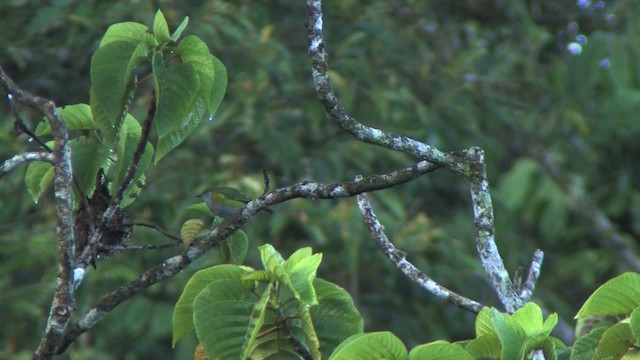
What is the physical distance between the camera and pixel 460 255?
4871 mm

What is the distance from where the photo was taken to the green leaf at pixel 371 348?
1.03m

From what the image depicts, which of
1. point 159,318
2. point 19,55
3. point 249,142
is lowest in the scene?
point 159,318

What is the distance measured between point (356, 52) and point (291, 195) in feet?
11.5

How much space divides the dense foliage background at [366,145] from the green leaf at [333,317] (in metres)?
2.50

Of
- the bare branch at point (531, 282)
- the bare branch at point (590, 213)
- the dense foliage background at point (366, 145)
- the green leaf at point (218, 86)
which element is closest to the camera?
the bare branch at point (531, 282)

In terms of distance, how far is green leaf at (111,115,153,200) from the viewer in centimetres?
134

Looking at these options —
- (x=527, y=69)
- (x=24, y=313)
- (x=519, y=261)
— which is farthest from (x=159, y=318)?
(x=527, y=69)

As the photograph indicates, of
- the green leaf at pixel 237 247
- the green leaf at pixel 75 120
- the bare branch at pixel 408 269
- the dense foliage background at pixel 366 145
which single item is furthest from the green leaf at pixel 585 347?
the dense foliage background at pixel 366 145

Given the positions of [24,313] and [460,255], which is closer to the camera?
[24,313]

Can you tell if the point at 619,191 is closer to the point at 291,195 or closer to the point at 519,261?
the point at 519,261

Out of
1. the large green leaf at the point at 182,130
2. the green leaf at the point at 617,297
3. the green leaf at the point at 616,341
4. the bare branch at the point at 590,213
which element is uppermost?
the green leaf at the point at 617,297

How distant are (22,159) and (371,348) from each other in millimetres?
409

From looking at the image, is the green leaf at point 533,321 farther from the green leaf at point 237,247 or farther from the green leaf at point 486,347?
the green leaf at point 237,247

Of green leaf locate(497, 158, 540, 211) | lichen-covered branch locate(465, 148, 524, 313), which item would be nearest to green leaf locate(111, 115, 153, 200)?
lichen-covered branch locate(465, 148, 524, 313)
